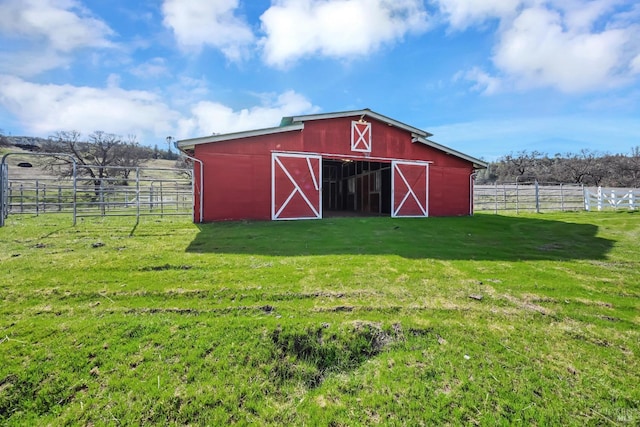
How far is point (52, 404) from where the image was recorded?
1.80 metres

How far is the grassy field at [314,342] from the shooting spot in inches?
70.2

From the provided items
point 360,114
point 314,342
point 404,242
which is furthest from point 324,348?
point 360,114

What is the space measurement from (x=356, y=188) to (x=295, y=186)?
755 cm

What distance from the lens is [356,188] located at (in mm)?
17328

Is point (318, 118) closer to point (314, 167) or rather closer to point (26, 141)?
point (314, 167)

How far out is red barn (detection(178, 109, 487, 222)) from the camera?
9.49 metres

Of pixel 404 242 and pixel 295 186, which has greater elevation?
pixel 295 186

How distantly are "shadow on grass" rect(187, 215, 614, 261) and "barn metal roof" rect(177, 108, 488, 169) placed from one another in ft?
9.18

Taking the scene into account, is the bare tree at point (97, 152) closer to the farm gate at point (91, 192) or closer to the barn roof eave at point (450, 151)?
the farm gate at point (91, 192)

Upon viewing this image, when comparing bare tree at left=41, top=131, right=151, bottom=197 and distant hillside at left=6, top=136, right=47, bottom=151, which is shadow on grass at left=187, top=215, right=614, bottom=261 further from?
distant hillside at left=6, top=136, right=47, bottom=151

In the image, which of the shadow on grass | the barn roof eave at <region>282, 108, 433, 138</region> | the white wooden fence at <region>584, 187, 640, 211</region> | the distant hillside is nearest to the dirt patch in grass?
the shadow on grass

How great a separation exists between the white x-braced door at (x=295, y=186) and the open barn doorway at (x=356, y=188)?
1.70 m

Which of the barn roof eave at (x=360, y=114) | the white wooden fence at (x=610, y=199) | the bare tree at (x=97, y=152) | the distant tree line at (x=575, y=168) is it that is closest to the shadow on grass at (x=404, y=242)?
the barn roof eave at (x=360, y=114)

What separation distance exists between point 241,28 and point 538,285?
1095cm
